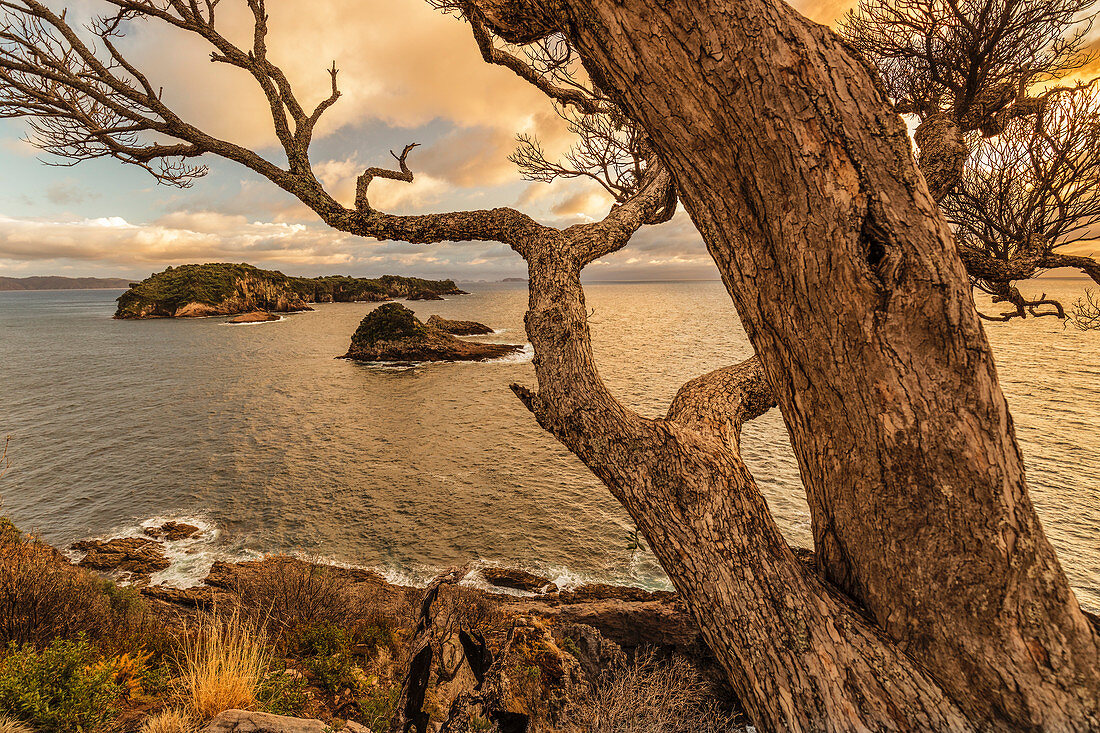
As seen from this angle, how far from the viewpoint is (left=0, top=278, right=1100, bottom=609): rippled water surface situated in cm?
1127

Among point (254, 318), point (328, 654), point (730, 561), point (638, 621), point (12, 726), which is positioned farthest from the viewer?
point (254, 318)

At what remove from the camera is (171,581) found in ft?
30.7

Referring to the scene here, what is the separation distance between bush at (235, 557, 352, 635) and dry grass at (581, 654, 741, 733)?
4276mm

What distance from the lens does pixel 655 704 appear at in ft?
12.0

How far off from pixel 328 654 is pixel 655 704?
152 inches

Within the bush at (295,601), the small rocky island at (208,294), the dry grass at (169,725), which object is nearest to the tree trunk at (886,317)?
the dry grass at (169,725)

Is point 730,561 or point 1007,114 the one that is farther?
point 1007,114

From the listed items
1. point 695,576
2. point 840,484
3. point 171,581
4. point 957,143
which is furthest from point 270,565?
point 957,143

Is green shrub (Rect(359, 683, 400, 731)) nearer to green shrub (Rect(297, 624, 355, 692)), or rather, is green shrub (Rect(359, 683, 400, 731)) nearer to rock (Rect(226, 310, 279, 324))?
green shrub (Rect(297, 624, 355, 692))

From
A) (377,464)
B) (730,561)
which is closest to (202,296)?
(377,464)

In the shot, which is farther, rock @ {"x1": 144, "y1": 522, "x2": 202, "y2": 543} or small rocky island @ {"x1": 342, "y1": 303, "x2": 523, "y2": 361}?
small rocky island @ {"x1": 342, "y1": 303, "x2": 523, "y2": 361}

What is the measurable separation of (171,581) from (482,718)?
10.3 meters

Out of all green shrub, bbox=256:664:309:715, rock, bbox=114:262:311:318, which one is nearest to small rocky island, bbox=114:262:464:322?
rock, bbox=114:262:311:318

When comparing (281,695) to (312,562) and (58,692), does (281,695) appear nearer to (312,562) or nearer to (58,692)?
(58,692)
